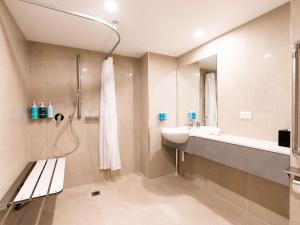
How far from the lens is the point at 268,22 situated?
1.61 m

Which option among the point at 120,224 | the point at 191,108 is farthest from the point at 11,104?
the point at 191,108

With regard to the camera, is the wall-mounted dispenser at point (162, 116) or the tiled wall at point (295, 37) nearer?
the tiled wall at point (295, 37)

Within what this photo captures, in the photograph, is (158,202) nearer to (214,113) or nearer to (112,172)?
(112,172)

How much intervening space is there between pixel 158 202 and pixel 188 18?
89.7 inches

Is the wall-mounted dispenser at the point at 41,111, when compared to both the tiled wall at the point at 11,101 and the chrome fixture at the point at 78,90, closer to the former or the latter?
the tiled wall at the point at 11,101

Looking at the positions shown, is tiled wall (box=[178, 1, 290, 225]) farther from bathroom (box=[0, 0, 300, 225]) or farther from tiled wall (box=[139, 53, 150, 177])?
tiled wall (box=[139, 53, 150, 177])

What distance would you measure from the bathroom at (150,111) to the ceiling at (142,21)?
1cm

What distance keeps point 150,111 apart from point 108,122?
0.72 metres

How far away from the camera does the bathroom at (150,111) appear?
146cm

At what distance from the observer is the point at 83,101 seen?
99.0 inches

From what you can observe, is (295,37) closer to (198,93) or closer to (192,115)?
(198,93)

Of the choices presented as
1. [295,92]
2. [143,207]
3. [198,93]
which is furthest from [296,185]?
[198,93]

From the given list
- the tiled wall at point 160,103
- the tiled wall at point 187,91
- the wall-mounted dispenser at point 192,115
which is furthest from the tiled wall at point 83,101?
the wall-mounted dispenser at point 192,115

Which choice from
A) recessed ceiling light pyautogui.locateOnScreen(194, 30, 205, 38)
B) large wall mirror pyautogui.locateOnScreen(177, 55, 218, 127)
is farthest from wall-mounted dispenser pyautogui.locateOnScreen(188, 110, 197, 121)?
recessed ceiling light pyautogui.locateOnScreen(194, 30, 205, 38)
